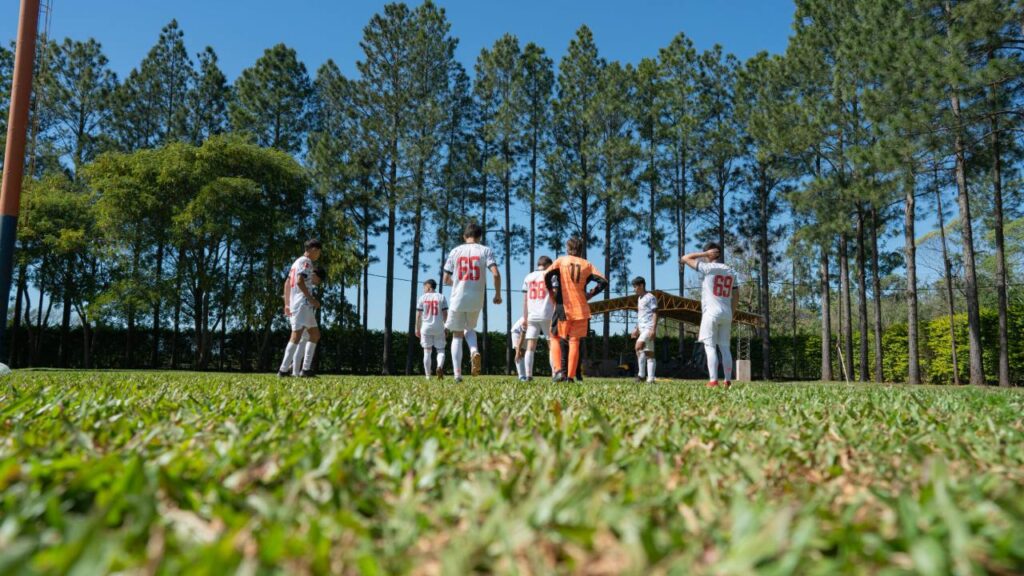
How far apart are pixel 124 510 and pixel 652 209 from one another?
3370 centimetres

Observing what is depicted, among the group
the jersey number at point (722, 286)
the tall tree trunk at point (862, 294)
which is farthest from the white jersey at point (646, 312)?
the tall tree trunk at point (862, 294)

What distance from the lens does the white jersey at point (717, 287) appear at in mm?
7574

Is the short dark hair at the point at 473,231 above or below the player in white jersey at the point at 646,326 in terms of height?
above

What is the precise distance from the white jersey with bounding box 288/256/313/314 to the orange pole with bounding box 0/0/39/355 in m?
3.19

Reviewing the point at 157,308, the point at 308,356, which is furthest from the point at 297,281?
the point at 157,308

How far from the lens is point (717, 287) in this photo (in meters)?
7.57

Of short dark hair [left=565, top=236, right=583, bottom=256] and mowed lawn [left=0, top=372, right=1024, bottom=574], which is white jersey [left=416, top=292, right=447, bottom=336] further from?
mowed lawn [left=0, top=372, right=1024, bottom=574]

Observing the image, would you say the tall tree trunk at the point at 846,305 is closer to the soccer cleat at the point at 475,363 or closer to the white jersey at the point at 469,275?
the soccer cleat at the point at 475,363

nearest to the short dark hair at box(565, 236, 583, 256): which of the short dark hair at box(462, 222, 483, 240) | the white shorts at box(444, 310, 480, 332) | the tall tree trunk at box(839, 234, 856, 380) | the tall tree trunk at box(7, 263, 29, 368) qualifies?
the short dark hair at box(462, 222, 483, 240)

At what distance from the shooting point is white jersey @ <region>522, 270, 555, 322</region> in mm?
8688

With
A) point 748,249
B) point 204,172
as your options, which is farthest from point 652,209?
point 204,172

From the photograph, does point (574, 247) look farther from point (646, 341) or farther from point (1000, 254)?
point (1000, 254)

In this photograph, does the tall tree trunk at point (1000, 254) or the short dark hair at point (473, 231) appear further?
the tall tree trunk at point (1000, 254)

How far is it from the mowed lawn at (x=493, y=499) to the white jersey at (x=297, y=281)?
20.7 ft
